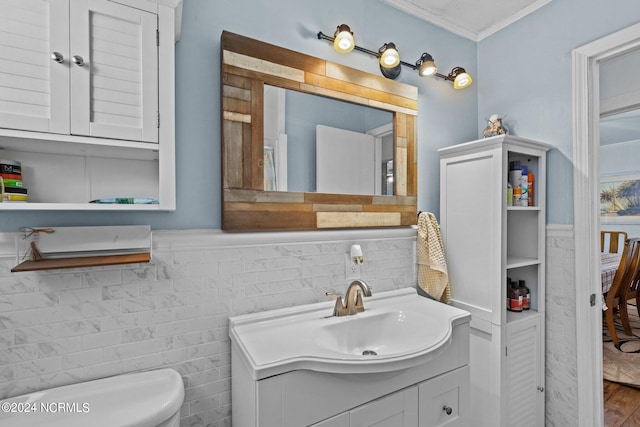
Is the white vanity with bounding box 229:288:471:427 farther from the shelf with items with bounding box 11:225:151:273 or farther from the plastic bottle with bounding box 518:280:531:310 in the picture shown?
the plastic bottle with bounding box 518:280:531:310

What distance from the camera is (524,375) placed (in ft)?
5.38

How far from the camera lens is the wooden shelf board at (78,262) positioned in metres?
0.86

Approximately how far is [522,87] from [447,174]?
2.29 feet

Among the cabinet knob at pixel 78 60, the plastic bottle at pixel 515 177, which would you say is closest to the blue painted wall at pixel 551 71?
the plastic bottle at pixel 515 177

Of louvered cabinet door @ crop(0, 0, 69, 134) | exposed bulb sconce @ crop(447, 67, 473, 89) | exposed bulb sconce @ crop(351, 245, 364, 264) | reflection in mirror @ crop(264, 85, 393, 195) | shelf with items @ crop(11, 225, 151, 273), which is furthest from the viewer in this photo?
exposed bulb sconce @ crop(447, 67, 473, 89)

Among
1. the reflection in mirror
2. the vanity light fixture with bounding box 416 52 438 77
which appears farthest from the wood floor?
the vanity light fixture with bounding box 416 52 438 77

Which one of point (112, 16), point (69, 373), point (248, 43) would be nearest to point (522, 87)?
point (248, 43)

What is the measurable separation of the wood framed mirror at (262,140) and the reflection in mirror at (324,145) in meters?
0.03

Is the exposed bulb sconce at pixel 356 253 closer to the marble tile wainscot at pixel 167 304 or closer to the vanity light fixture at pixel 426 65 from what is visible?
the marble tile wainscot at pixel 167 304

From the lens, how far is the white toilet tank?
873 millimetres

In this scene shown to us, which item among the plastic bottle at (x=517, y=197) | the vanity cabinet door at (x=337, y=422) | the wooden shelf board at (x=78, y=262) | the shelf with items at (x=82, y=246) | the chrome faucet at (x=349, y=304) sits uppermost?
the plastic bottle at (x=517, y=197)

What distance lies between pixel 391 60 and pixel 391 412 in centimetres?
151

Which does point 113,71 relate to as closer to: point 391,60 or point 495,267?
point 391,60

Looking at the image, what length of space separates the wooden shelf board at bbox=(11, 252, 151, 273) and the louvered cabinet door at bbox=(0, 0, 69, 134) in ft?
1.23
